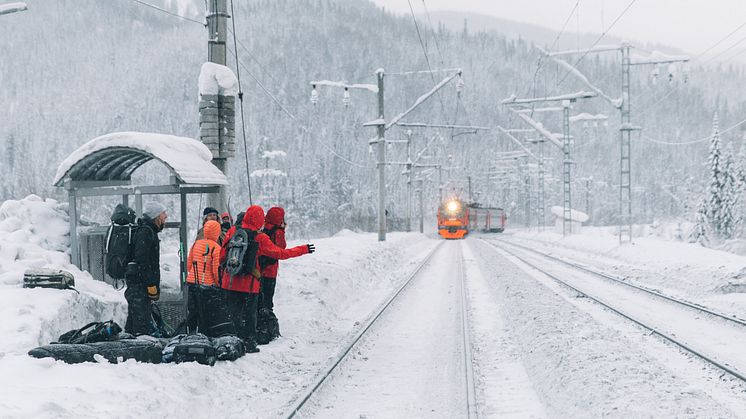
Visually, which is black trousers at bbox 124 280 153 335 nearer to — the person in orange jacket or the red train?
the person in orange jacket

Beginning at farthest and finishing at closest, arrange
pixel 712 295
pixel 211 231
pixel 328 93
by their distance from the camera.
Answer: pixel 328 93, pixel 712 295, pixel 211 231

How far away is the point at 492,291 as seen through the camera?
16484mm

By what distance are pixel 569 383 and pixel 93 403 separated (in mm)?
4821

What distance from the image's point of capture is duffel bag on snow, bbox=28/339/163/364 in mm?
6750

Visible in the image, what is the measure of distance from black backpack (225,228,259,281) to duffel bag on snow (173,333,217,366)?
4.46 ft

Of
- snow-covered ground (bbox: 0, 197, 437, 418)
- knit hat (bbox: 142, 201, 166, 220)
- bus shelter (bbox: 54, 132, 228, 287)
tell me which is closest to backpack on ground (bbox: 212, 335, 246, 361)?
snow-covered ground (bbox: 0, 197, 437, 418)

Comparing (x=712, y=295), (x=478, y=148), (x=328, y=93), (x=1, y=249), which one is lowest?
(x=712, y=295)

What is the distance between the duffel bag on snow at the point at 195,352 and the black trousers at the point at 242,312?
1227 mm

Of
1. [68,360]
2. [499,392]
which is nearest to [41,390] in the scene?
[68,360]

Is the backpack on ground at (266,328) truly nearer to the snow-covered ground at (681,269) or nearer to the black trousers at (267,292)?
the black trousers at (267,292)

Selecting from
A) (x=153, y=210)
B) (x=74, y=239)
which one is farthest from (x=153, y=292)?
(x=74, y=239)

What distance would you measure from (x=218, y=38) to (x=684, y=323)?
9.52 metres

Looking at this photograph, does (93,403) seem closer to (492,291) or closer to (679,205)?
(492,291)

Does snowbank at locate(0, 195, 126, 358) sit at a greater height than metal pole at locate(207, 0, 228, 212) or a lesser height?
lesser
